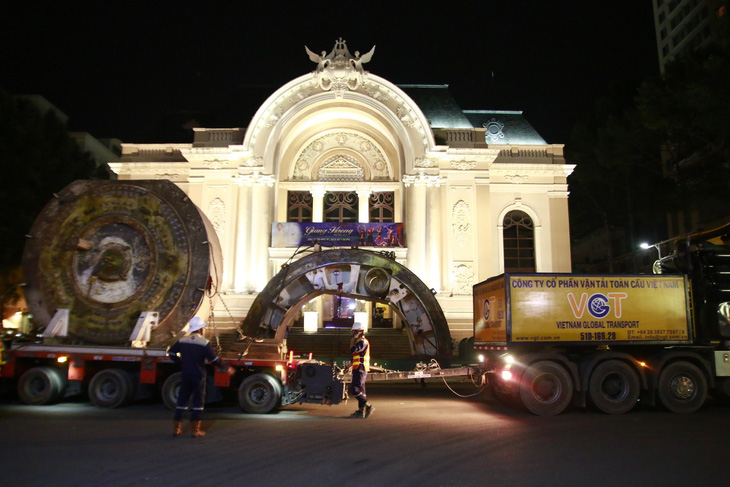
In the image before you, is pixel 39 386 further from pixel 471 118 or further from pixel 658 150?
pixel 658 150

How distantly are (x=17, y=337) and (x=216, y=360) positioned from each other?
653cm

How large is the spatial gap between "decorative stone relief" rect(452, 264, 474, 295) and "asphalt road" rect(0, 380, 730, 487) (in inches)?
538

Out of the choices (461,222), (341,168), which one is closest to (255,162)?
(341,168)

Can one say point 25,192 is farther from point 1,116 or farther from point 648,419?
point 648,419

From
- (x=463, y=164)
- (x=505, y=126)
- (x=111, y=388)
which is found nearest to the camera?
(x=111, y=388)

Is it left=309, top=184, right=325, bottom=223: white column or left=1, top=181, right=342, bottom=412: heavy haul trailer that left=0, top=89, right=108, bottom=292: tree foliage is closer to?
left=1, top=181, right=342, bottom=412: heavy haul trailer

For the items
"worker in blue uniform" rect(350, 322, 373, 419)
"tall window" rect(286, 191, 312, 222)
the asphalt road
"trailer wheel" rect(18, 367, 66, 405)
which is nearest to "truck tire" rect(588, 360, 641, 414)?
the asphalt road

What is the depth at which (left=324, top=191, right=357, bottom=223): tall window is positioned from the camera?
27906mm

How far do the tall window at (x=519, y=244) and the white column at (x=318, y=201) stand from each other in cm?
916

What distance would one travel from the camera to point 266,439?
8.48 m

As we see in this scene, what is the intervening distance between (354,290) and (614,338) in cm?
690

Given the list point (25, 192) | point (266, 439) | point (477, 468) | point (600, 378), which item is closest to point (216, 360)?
point (266, 439)

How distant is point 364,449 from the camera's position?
7855mm

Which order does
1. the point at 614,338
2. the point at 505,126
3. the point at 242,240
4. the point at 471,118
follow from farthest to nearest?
the point at 471,118 < the point at 505,126 < the point at 242,240 < the point at 614,338
